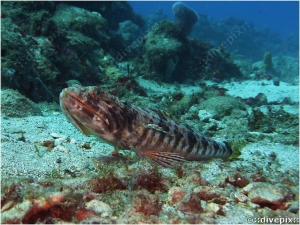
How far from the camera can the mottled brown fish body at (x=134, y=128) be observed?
3.29 m

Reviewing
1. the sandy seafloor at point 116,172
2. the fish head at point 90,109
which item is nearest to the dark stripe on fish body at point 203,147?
the sandy seafloor at point 116,172

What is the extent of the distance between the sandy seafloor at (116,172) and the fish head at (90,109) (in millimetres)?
438

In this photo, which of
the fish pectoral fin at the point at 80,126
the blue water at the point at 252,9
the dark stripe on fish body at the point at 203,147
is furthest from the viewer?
the blue water at the point at 252,9

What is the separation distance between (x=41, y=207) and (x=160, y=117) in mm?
2495

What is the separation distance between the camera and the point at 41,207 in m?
1.99

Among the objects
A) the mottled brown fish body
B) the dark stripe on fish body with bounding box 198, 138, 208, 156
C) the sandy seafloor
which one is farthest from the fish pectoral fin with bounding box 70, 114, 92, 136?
the dark stripe on fish body with bounding box 198, 138, 208, 156

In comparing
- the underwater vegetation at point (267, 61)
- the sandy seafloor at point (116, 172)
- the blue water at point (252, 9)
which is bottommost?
the sandy seafloor at point (116, 172)

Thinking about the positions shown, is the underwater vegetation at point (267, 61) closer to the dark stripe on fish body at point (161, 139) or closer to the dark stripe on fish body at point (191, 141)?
the dark stripe on fish body at point (191, 141)

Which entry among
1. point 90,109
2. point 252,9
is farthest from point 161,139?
point 252,9

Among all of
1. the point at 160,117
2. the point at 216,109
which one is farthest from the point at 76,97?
the point at 216,109

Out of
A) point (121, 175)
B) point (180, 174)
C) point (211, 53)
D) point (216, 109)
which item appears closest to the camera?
point (121, 175)

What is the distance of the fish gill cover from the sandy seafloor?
13mm

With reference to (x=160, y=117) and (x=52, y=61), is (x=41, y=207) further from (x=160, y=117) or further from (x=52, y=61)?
(x=52, y=61)

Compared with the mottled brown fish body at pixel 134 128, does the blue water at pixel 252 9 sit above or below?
above
